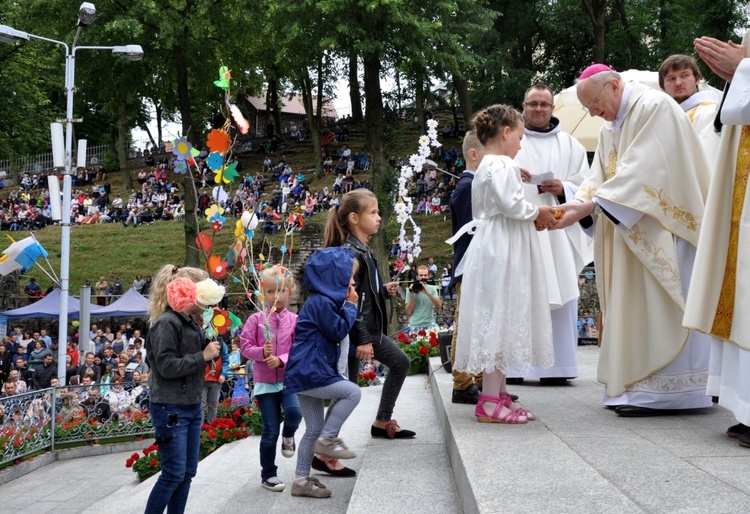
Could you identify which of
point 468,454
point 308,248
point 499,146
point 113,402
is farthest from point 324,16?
point 468,454

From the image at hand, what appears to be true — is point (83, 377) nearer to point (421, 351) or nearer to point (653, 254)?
point (421, 351)

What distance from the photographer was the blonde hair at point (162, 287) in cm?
A: 489

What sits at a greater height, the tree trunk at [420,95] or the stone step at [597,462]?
the tree trunk at [420,95]

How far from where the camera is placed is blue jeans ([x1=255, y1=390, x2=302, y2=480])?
17.9 ft

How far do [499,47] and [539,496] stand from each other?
28.2 meters

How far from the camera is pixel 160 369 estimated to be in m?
4.68

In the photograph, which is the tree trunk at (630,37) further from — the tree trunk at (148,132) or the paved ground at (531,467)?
the tree trunk at (148,132)

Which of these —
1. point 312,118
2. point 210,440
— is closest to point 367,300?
point 210,440

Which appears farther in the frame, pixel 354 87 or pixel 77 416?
pixel 354 87

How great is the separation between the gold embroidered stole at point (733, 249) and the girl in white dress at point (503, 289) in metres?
0.90

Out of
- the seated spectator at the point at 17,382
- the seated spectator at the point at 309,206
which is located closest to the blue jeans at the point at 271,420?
the seated spectator at the point at 17,382

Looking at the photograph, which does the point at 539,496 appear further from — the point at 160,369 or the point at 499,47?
the point at 499,47

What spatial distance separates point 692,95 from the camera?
228 inches

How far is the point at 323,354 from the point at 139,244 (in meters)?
31.5
